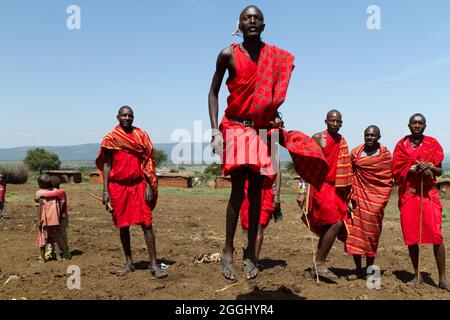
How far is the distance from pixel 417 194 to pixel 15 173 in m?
35.4

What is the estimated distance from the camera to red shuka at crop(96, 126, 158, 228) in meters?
6.76

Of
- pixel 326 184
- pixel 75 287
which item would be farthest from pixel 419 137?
pixel 75 287

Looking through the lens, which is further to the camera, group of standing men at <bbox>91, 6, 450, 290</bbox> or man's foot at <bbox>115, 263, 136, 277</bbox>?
man's foot at <bbox>115, 263, 136, 277</bbox>

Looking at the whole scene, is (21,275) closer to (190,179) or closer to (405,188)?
(405,188)

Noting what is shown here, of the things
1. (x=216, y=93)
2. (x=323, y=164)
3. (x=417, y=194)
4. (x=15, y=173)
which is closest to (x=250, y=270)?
(x=323, y=164)

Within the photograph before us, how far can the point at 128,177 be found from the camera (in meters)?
6.82

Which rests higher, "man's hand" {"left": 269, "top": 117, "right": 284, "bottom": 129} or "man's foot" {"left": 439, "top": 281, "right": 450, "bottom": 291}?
"man's hand" {"left": 269, "top": 117, "right": 284, "bottom": 129}

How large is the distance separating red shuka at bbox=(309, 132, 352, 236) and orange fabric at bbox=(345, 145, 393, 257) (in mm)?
362

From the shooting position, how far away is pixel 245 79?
12.4 ft

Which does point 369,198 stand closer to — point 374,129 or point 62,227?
point 374,129

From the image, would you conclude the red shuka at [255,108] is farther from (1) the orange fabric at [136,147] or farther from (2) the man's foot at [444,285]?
(2) the man's foot at [444,285]

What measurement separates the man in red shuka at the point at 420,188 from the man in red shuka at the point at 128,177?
3.76 metres

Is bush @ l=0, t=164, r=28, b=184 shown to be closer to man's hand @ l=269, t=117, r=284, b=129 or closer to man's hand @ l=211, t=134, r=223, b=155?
man's hand @ l=211, t=134, r=223, b=155

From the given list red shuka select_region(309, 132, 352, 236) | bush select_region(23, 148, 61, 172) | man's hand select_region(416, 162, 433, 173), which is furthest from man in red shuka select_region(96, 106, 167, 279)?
bush select_region(23, 148, 61, 172)
